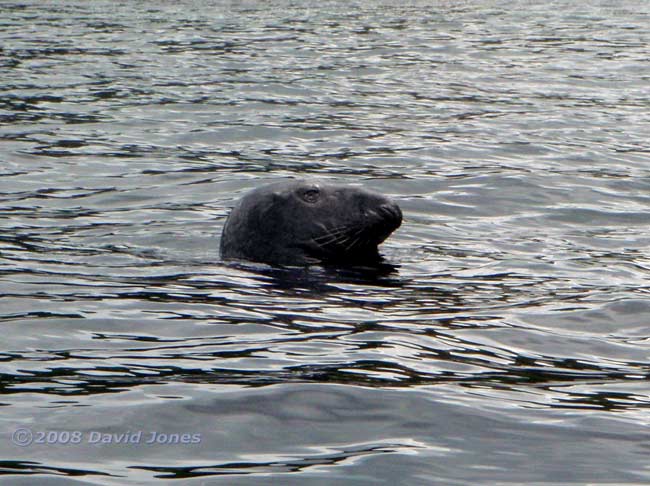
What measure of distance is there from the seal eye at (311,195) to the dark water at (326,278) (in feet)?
2.61

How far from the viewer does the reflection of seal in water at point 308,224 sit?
30.1ft

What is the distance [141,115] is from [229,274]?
345 inches

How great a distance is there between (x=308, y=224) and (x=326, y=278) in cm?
73

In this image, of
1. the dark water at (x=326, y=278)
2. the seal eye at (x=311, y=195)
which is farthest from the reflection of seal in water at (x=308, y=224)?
the dark water at (x=326, y=278)

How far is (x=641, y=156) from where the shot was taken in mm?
14508

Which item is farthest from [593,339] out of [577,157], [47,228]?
[577,157]

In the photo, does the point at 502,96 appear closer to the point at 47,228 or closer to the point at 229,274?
the point at 47,228

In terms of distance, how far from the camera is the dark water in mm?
5086

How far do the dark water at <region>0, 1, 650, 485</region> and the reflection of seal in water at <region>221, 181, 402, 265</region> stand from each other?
36 cm
